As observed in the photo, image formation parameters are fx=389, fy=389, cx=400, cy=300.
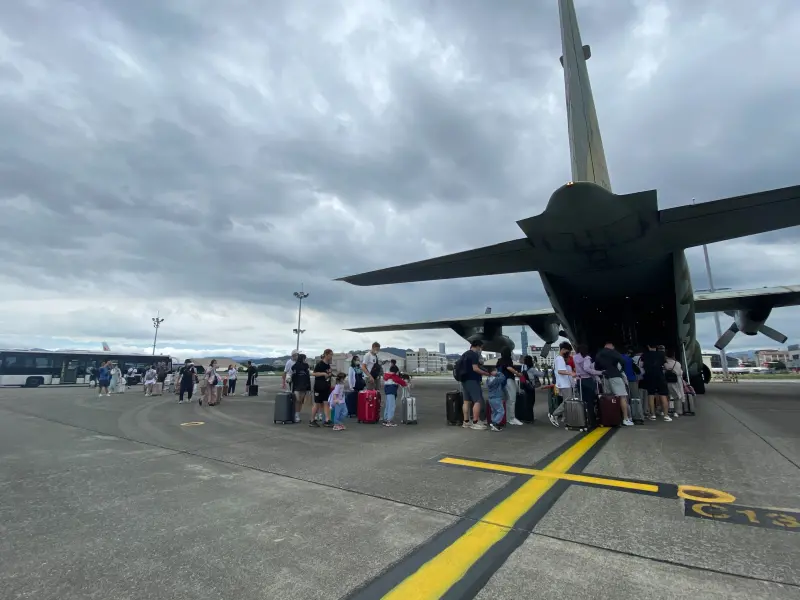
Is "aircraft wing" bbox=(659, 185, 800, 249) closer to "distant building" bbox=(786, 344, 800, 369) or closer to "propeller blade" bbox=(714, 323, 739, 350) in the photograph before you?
"propeller blade" bbox=(714, 323, 739, 350)

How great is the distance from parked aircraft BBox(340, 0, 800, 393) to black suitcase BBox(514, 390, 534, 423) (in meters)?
3.35

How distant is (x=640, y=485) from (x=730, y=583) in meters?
1.91

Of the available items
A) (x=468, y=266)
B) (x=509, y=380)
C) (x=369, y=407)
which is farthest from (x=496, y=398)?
(x=468, y=266)

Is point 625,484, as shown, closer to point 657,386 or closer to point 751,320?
point 657,386

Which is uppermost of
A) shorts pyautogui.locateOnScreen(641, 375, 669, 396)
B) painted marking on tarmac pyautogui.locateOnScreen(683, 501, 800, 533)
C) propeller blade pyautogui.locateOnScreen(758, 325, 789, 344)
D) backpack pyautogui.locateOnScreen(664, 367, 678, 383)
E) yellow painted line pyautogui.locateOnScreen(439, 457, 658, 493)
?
propeller blade pyautogui.locateOnScreen(758, 325, 789, 344)

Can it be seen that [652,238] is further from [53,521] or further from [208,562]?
[53,521]

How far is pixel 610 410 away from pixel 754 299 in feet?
46.5

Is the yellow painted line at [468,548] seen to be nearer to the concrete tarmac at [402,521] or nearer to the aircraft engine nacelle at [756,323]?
the concrete tarmac at [402,521]

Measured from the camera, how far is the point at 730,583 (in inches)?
81.9

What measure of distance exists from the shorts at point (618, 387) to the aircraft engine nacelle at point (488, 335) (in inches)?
532

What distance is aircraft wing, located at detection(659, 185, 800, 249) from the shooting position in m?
6.54

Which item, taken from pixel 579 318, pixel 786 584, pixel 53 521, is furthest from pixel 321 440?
pixel 579 318

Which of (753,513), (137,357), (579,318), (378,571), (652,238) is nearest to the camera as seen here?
(378,571)

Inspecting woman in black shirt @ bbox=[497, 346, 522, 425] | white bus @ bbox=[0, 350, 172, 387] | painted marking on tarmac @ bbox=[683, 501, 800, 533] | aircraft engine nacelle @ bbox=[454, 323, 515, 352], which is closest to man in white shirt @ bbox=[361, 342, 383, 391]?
woman in black shirt @ bbox=[497, 346, 522, 425]
